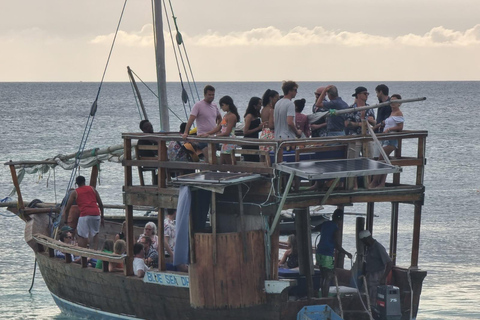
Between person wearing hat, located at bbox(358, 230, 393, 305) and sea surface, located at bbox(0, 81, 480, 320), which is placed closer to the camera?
person wearing hat, located at bbox(358, 230, 393, 305)

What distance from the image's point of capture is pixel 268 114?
17.2 meters

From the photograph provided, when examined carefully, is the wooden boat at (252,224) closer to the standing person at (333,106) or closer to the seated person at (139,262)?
the seated person at (139,262)

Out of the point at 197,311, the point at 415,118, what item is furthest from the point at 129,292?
the point at 415,118

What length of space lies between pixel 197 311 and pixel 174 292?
560mm

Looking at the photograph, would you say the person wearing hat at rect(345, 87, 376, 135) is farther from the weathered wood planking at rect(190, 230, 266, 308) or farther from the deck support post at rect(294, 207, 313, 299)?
the weathered wood planking at rect(190, 230, 266, 308)

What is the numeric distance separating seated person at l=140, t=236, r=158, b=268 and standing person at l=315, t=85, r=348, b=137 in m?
3.76

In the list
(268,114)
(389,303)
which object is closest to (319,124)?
(268,114)

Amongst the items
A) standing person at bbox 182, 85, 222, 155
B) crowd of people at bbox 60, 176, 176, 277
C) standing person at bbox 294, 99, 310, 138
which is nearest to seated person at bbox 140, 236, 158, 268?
crowd of people at bbox 60, 176, 176, 277

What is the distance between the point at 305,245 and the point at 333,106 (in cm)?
240

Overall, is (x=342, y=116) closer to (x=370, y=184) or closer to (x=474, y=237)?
(x=370, y=184)

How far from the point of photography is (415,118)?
11331cm

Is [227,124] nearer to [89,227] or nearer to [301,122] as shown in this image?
[301,122]

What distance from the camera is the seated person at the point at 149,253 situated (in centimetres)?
1818

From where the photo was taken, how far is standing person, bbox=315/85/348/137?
17.3 m
